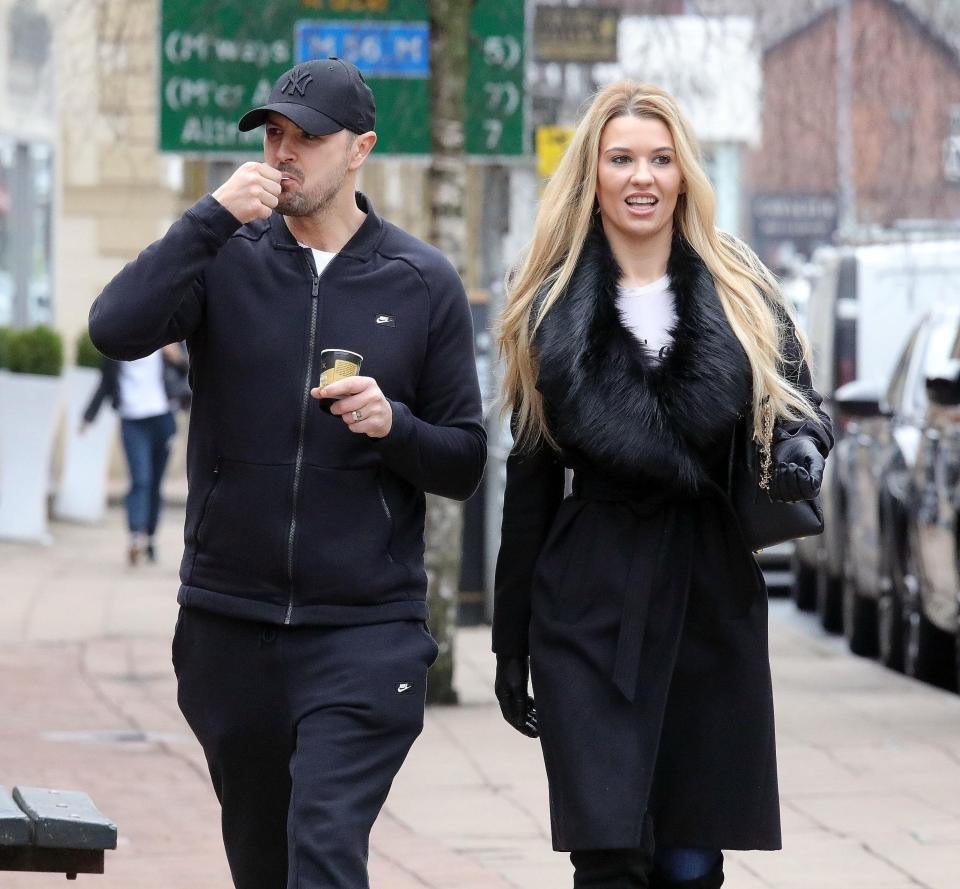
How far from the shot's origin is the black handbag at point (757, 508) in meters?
4.57

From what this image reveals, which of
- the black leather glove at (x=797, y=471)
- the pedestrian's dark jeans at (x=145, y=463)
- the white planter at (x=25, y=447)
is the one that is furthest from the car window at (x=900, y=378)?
the black leather glove at (x=797, y=471)

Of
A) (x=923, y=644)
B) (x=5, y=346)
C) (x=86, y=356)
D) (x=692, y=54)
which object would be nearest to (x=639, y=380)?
(x=923, y=644)

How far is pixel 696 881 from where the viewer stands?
15.3 feet

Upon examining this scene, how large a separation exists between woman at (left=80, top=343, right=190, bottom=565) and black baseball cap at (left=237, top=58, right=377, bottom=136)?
11492 millimetres

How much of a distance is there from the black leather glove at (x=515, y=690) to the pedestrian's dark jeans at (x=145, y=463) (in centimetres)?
1132

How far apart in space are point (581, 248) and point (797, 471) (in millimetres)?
687

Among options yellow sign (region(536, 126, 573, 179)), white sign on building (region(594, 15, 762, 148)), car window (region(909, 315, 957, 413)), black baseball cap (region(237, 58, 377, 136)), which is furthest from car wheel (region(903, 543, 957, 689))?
Answer: black baseball cap (region(237, 58, 377, 136))

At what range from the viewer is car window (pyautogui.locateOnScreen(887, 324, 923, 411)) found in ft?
41.0

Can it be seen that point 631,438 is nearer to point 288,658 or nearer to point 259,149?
point 288,658

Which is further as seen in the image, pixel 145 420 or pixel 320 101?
pixel 145 420

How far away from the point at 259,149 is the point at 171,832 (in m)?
5.35

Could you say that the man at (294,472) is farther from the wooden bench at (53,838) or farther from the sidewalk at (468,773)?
the sidewalk at (468,773)

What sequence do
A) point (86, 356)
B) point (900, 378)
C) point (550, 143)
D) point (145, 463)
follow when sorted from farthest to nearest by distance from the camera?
point (86, 356)
point (145, 463)
point (550, 143)
point (900, 378)

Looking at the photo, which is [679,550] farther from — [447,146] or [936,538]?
[936,538]
